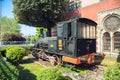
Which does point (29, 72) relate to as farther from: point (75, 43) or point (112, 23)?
point (112, 23)

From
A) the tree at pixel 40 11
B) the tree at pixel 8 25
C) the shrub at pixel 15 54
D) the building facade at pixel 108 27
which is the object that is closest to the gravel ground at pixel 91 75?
the shrub at pixel 15 54

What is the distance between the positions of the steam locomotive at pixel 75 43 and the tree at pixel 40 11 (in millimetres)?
10310

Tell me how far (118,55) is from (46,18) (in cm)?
1213

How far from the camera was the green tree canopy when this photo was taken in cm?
2219

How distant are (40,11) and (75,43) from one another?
13.6 m

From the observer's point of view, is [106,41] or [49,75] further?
[106,41]

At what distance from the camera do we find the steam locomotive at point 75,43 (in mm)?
10453

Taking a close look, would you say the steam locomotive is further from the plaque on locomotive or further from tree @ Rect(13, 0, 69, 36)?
tree @ Rect(13, 0, 69, 36)

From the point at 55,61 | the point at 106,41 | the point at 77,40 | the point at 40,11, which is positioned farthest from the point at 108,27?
the point at 40,11

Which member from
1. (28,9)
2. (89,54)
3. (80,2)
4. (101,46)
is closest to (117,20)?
(101,46)

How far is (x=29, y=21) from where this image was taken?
25.4 meters

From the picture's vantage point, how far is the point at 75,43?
34.1ft

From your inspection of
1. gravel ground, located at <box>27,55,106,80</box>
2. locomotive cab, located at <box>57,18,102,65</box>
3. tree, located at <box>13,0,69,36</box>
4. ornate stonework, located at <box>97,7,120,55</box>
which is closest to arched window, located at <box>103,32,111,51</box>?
ornate stonework, located at <box>97,7,120,55</box>

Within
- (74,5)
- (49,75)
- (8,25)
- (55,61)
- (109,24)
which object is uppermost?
(8,25)
